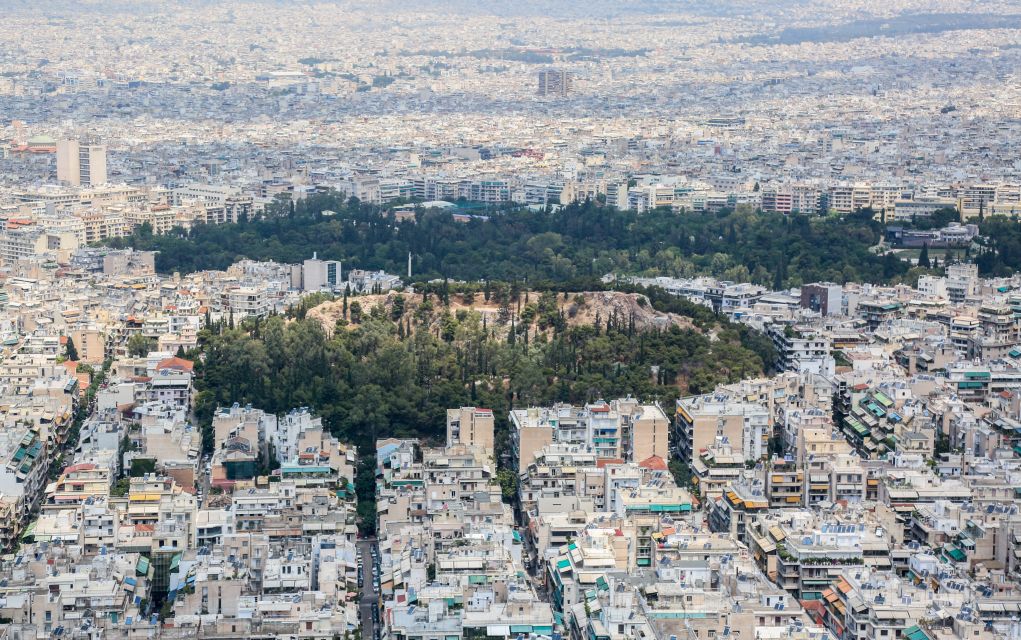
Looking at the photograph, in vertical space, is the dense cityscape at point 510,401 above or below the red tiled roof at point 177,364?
below

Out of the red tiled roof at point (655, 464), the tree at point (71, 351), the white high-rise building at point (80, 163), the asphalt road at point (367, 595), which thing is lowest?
the white high-rise building at point (80, 163)

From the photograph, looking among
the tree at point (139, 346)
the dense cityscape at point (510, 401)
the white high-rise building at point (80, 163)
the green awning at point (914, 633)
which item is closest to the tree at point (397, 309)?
the dense cityscape at point (510, 401)

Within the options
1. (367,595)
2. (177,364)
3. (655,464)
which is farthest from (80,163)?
(367,595)

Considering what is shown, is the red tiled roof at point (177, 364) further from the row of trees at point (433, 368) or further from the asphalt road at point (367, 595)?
the asphalt road at point (367, 595)

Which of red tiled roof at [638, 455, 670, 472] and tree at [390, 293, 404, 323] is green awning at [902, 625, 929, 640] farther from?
tree at [390, 293, 404, 323]

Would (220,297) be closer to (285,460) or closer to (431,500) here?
(285,460)

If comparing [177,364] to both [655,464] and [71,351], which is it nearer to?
[71,351]

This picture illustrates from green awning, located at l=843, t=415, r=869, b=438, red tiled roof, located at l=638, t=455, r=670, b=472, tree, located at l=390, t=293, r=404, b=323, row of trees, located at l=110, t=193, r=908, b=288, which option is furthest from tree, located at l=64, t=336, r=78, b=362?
green awning, located at l=843, t=415, r=869, b=438

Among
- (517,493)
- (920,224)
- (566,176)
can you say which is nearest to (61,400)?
(517,493)
